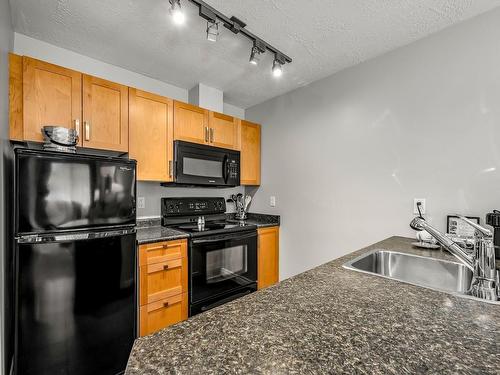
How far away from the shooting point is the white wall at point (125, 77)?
1.88 metres

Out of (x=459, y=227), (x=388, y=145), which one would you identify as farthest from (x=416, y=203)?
(x=388, y=145)

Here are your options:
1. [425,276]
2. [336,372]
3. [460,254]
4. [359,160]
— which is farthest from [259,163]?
[336,372]

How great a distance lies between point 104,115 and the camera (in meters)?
1.94

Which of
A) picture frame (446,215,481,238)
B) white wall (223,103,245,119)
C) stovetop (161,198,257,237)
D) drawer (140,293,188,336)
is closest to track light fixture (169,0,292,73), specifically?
white wall (223,103,245,119)

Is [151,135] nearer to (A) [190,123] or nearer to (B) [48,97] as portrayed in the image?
(A) [190,123]

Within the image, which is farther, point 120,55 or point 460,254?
point 120,55

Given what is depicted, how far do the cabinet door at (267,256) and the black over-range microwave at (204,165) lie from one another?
0.71 meters

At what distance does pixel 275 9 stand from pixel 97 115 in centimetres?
154

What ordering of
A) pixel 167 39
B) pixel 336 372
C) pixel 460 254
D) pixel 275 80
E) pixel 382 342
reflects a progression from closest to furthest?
pixel 336 372, pixel 382 342, pixel 460 254, pixel 167 39, pixel 275 80

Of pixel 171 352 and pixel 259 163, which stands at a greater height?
pixel 259 163

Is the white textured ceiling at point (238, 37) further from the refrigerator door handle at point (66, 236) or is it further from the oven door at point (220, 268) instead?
the oven door at point (220, 268)

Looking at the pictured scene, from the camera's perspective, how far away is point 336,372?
0.47m

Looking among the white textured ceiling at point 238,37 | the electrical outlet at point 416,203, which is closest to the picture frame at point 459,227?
the electrical outlet at point 416,203

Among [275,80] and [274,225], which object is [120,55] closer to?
[275,80]
